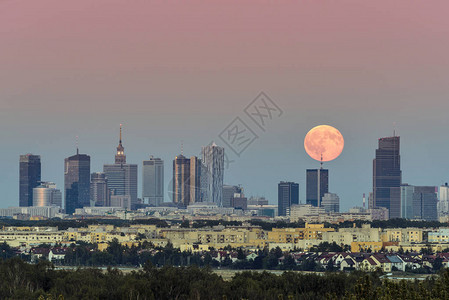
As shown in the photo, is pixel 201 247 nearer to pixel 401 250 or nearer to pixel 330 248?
pixel 330 248

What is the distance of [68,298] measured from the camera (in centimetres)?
7019

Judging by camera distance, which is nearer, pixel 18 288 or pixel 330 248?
pixel 18 288

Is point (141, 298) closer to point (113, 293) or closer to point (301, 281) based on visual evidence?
point (113, 293)

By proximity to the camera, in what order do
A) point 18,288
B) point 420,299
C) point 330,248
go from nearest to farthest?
point 420,299, point 18,288, point 330,248

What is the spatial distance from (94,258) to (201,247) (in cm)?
1881

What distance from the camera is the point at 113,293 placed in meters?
72.8

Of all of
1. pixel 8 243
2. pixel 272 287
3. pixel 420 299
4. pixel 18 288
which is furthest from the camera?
pixel 8 243

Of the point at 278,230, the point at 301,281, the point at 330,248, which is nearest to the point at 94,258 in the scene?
the point at 330,248

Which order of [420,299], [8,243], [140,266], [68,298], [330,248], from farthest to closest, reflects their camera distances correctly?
1. [8,243]
2. [330,248]
3. [140,266]
4. [68,298]
5. [420,299]

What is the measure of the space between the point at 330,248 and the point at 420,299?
94122mm

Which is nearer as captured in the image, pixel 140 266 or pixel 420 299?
pixel 420 299

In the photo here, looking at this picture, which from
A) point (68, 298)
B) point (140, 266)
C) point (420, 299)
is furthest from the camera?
point (140, 266)

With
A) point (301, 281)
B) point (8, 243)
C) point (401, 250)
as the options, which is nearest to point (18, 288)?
point (301, 281)

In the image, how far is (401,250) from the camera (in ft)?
452
